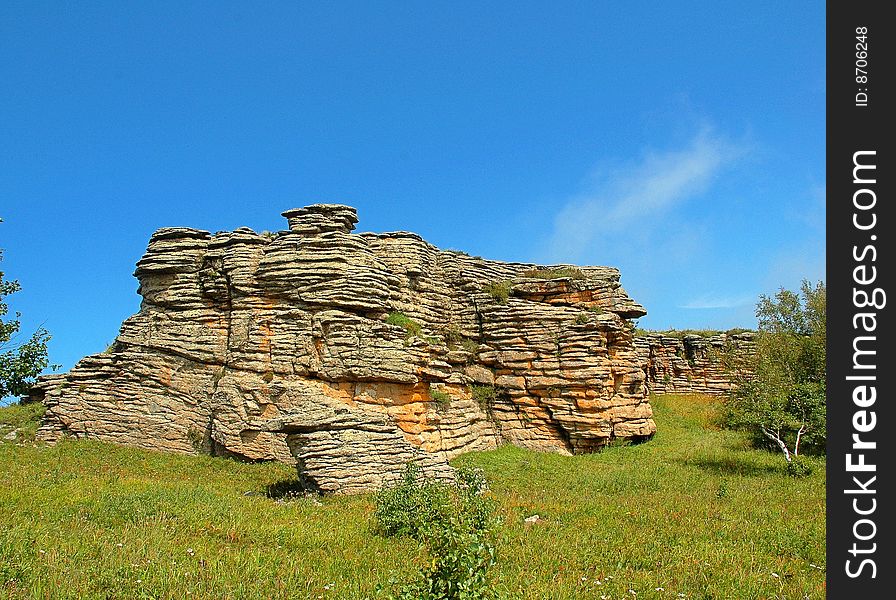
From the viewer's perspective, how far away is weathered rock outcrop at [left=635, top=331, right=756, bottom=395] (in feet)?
138

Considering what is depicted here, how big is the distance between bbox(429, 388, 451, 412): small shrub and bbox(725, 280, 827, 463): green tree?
12.9 metres

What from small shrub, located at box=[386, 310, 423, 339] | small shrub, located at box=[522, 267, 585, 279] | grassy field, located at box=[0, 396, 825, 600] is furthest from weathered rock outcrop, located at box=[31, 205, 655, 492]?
grassy field, located at box=[0, 396, 825, 600]

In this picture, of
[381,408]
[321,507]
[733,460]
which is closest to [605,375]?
[733,460]

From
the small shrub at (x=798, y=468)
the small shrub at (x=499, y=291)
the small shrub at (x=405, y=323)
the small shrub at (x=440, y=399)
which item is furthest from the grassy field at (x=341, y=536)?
the small shrub at (x=499, y=291)

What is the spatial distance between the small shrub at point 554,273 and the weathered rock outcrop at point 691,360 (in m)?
13.1

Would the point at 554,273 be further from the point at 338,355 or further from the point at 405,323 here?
the point at 338,355

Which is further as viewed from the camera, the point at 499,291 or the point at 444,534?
the point at 499,291

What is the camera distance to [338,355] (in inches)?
929

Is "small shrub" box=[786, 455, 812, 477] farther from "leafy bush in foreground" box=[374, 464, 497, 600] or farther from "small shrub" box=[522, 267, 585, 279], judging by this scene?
"leafy bush in foreground" box=[374, 464, 497, 600]

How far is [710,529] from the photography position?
12852 millimetres

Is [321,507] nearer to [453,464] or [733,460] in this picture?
[453,464]

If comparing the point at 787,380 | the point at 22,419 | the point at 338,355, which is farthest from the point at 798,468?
the point at 22,419

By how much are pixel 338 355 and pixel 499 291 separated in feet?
32.3

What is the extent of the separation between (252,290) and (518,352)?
13.3 metres
